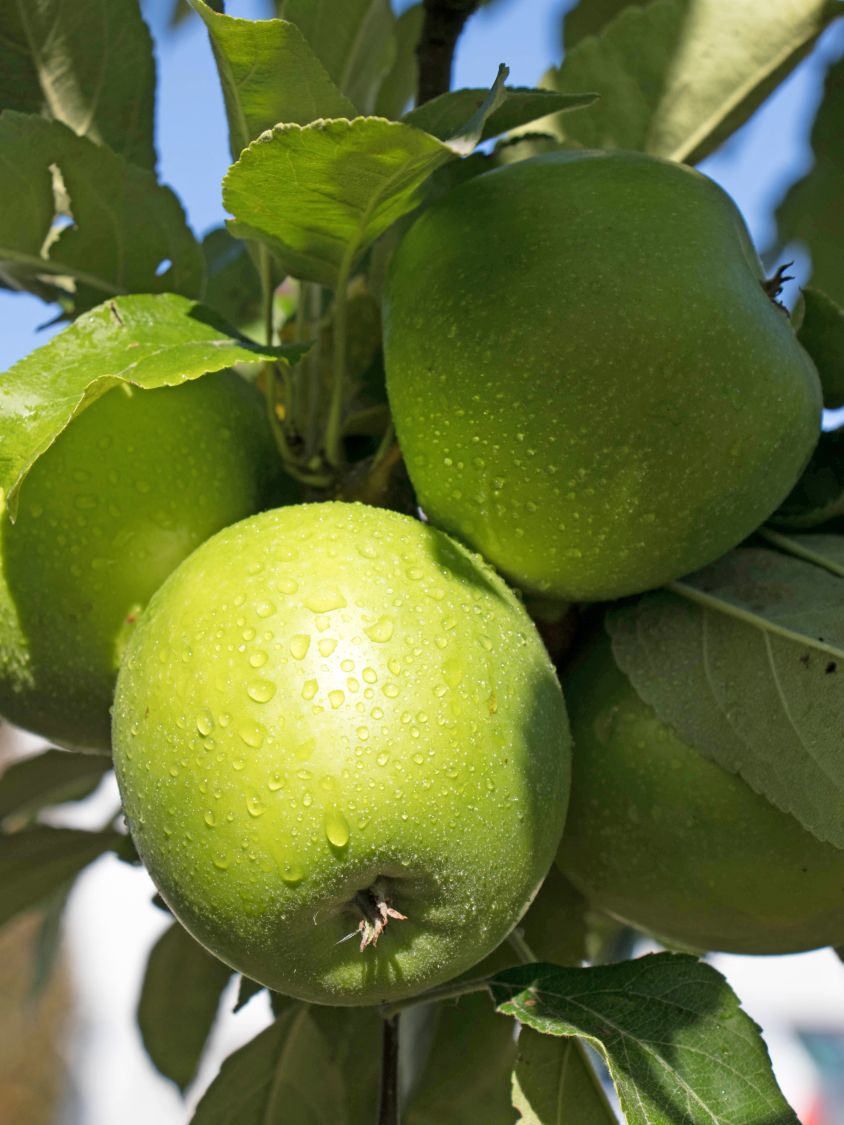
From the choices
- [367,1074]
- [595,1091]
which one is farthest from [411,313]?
[367,1074]

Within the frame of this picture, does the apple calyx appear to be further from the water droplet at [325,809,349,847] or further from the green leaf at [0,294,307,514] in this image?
the green leaf at [0,294,307,514]

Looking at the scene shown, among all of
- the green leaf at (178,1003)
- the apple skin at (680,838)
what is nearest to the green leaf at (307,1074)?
the green leaf at (178,1003)

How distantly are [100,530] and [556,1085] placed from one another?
1.77ft

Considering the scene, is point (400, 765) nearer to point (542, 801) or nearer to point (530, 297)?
point (542, 801)

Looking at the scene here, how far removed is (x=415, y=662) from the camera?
0.67 metres

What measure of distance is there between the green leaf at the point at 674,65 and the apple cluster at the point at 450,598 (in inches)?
10.2

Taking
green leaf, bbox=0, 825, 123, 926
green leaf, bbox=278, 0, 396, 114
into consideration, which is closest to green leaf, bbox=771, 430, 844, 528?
green leaf, bbox=278, 0, 396, 114

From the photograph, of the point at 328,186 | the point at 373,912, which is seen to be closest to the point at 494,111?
the point at 328,186

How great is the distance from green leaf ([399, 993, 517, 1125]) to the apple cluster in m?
0.27

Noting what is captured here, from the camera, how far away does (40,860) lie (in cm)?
134

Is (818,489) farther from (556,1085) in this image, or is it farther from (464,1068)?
(464,1068)

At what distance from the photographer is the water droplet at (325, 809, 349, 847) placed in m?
0.63

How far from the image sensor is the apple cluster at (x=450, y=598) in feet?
2.14

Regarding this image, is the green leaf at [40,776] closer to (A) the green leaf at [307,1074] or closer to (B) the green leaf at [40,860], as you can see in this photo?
(B) the green leaf at [40,860]
